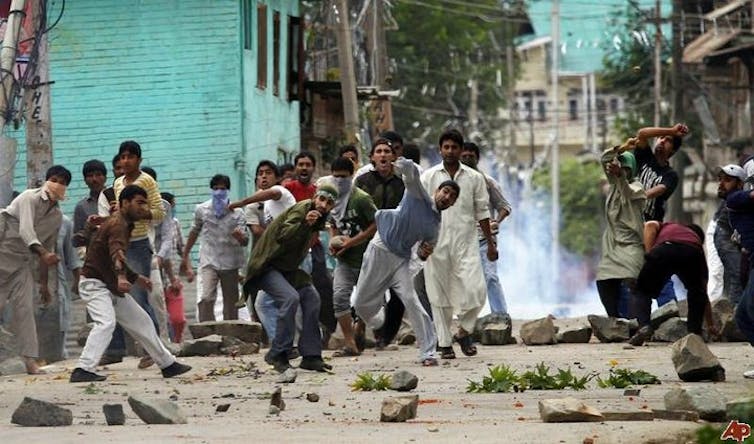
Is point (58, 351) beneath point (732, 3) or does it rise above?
beneath

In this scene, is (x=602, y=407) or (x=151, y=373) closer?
(x=602, y=407)

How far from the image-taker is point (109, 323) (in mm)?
14656

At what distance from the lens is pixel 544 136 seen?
10356cm

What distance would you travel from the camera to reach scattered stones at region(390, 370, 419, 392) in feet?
41.4

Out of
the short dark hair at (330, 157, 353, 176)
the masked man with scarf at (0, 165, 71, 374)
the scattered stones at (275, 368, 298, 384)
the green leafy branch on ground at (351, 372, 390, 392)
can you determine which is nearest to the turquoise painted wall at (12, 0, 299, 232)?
the short dark hair at (330, 157, 353, 176)

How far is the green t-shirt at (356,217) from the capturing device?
15.9 metres

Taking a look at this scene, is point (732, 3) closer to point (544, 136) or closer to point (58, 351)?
point (58, 351)

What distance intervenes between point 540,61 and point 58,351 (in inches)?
3324

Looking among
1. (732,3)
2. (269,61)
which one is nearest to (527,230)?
(732,3)

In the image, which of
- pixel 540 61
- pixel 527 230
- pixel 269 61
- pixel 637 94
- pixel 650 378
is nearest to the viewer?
pixel 650 378

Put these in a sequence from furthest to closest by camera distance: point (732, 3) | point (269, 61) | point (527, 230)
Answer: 1. point (527, 230)
2. point (732, 3)
3. point (269, 61)

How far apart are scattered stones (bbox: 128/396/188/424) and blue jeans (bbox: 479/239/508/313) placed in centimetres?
770

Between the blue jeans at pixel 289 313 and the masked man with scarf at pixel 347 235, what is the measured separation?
1165mm

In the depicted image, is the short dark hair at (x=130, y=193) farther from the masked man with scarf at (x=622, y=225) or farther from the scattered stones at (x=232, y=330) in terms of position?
the masked man with scarf at (x=622, y=225)
